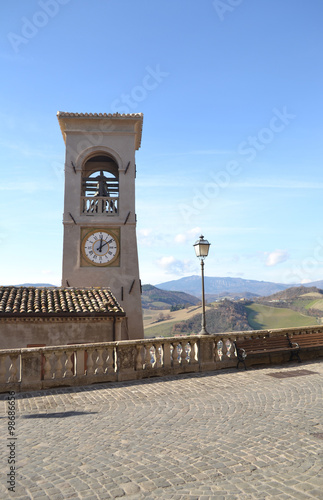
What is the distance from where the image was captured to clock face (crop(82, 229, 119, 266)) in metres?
25.8

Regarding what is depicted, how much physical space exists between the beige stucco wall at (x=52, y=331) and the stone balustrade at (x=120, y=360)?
288 inches

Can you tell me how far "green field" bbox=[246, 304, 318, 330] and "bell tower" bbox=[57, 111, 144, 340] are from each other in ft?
357

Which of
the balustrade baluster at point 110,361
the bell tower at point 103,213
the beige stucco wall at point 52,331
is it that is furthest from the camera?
the bell tower at point 103,213

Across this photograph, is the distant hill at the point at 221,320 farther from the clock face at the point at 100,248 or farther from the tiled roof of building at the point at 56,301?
the tiled roof of building at the point at 56,301

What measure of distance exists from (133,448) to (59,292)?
1581 centimetres

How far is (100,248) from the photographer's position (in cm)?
2600

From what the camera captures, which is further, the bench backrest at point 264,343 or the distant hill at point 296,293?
the distant hill at point 296,293

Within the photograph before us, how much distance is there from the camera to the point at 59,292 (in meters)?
20.8

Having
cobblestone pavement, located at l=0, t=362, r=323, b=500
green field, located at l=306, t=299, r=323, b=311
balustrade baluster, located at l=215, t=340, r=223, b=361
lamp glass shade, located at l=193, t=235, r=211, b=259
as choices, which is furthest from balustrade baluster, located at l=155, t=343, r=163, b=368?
green field, located at l=306, t=299, r=323, b=311

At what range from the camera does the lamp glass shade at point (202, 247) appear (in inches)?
492

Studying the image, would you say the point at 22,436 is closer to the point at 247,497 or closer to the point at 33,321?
the point at 247,497

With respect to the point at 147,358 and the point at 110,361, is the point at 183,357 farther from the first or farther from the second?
the point at 110,361

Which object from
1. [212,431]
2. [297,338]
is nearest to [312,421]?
[212,431]

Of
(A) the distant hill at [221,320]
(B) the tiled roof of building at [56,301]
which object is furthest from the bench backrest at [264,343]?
(A) the distant hill at [221,320]
